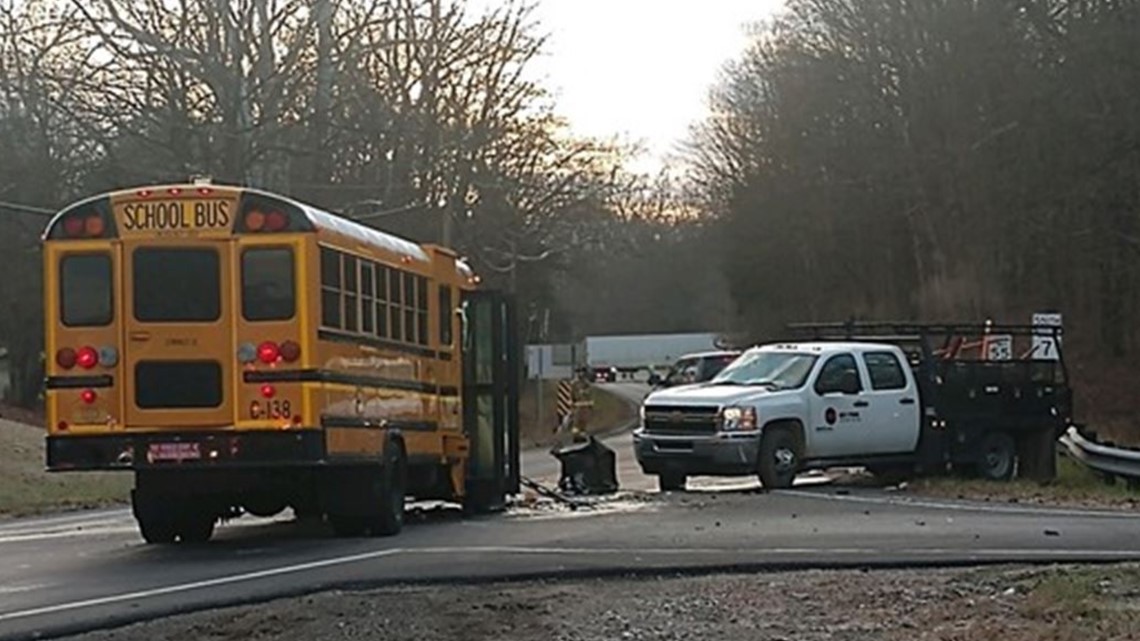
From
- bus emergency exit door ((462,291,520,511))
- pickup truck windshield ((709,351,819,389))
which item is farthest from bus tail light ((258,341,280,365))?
pickup truck windshield ((709,351,819,389))

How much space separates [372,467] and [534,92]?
35.9 m

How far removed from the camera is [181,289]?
1608 centimetres

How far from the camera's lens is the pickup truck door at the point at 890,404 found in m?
25.0

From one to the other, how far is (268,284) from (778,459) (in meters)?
9.67

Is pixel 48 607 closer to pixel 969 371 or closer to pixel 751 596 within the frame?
pixel 751 596

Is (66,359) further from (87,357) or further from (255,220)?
(255,220)

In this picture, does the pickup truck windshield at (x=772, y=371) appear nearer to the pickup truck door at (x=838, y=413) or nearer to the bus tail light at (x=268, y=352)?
the pickup truck door at (x=838, y=413)

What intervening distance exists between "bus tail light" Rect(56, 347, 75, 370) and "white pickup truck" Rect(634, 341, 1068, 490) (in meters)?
9.53

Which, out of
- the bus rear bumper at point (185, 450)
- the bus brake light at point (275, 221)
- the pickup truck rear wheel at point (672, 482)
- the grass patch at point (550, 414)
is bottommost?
the pickup truck rear wheel at point (672, 482)

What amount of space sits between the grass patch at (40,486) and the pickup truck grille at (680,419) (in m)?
8.20

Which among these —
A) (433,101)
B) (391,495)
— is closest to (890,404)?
(391,495)

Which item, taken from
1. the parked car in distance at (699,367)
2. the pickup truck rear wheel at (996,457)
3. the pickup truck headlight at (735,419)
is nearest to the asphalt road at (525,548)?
the pickup truck headlight at (735,419)

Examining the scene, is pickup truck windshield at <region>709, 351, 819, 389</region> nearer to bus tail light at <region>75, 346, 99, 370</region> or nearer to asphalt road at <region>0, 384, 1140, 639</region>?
asphalt road at <region>0, 384, 1140, 639</region>

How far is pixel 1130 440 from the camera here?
3703 cm
